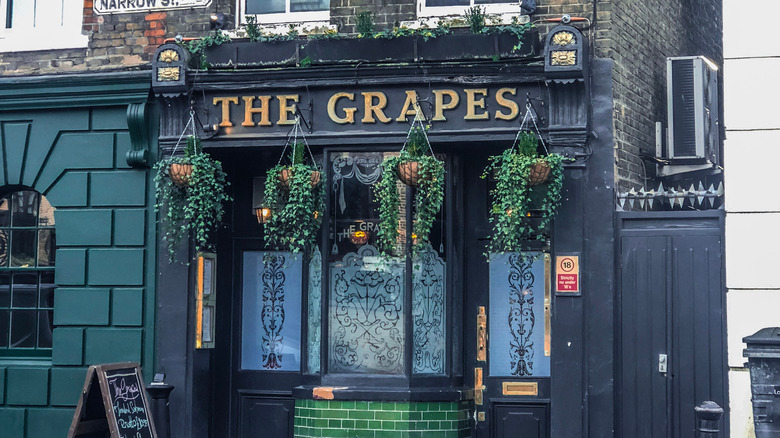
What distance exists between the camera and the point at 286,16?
11.6 meters

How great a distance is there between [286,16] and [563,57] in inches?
113

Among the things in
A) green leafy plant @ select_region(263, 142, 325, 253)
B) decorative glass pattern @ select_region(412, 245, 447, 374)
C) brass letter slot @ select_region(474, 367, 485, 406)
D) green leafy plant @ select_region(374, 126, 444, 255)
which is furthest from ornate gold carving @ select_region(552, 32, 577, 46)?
brass letter slot @ select_region(474, 367, 485, 406)

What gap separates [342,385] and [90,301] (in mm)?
2752

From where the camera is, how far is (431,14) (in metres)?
11.1

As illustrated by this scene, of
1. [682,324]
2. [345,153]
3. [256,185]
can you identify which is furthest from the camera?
[256,185]

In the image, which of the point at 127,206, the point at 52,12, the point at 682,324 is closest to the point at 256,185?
the point at 127,206

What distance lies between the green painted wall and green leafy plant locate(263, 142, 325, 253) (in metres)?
1.42

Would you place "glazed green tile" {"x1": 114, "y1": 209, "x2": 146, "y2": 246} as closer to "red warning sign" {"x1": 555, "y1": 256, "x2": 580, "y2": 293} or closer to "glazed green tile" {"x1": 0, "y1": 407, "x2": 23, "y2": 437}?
"glazed green tile" {"x1": 0, "y1": 407, "x2": 23, "y2": 437}

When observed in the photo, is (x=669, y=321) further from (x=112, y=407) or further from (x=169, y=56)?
(x=169, y=56)

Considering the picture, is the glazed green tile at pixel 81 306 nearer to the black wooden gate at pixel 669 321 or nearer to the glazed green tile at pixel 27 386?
the glazed green tile at pixel 27 386

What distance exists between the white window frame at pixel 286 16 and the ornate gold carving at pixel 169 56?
767mm

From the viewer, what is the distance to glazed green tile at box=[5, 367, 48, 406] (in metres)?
11.8

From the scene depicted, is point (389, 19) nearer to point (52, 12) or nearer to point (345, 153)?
point (345, 153)

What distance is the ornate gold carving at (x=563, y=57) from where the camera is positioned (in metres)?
10.4
